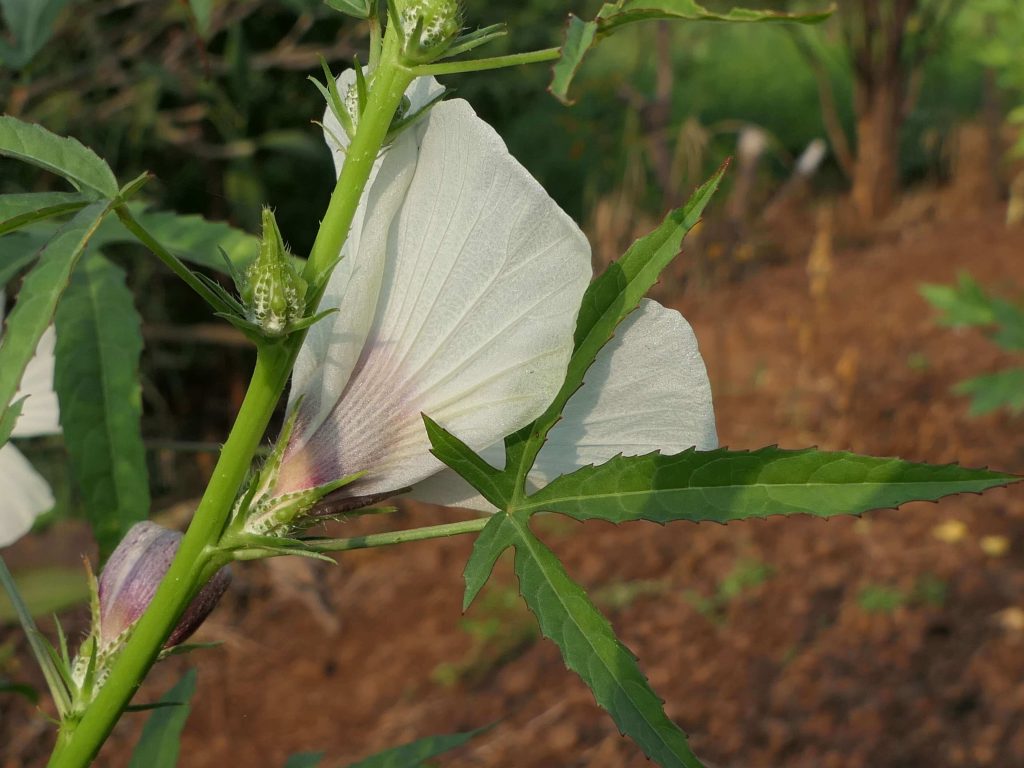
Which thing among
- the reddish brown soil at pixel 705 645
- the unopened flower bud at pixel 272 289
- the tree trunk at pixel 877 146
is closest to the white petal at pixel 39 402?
the unopened flower bud at pixel 272 289

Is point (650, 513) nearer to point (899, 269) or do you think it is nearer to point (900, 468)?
point (900, 468)

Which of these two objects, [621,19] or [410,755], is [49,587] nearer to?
[410,755]

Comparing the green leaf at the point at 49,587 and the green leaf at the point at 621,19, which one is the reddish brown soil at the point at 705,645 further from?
the green leaf at the point at 621,19

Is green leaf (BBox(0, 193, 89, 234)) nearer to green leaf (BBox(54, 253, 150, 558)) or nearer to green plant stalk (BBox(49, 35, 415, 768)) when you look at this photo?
green plant stalk (BBox(49, 35, 415, 768))

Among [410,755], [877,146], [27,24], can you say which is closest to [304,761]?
[410,755]

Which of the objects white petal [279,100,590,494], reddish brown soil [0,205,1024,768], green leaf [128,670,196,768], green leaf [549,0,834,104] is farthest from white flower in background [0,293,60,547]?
reddish brown soil [0,205,1024,768]
